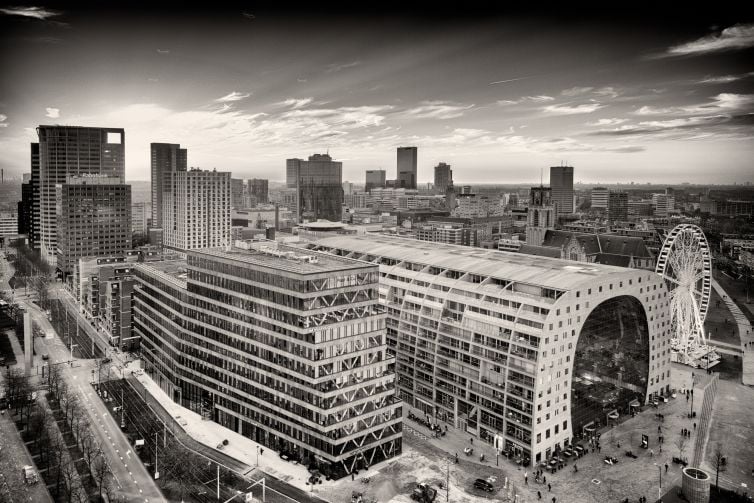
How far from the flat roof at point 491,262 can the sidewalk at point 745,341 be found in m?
46.8

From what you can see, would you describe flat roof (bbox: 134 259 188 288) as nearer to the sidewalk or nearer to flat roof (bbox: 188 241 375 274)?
flat roof (bbox: 188 241 375 274)

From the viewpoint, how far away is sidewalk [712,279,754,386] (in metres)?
129

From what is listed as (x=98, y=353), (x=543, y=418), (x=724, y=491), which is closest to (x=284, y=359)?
(x=543, y=418)

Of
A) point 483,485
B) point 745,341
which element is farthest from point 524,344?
point 745,341

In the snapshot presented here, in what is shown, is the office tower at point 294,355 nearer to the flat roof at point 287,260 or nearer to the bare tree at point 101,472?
the flat roof at point 287,260

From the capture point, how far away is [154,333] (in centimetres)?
12269

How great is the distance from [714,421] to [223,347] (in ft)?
300

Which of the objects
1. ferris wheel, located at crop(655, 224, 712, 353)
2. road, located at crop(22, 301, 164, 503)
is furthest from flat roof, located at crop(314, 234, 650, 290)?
road, located at crop(22, 301, 164, 503)

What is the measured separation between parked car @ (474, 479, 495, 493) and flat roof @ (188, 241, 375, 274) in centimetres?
3606

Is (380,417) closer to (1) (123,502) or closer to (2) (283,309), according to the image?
(2) (283,309)

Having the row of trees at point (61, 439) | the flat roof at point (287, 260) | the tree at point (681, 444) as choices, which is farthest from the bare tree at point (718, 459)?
the row of trees at point (61, 439)

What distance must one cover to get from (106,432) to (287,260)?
4269 cm

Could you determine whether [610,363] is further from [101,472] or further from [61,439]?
[61,439]

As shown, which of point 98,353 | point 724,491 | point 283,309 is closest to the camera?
point 724,491
